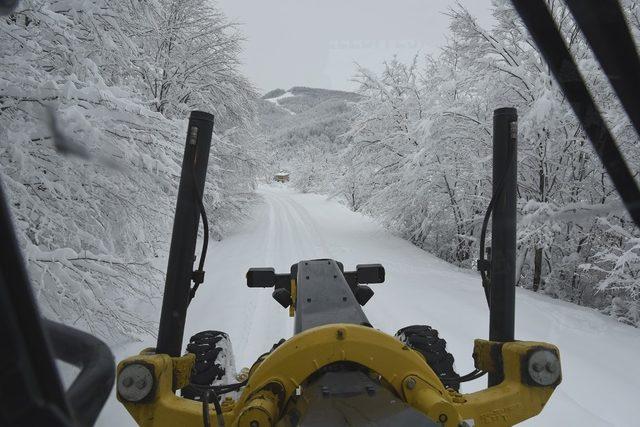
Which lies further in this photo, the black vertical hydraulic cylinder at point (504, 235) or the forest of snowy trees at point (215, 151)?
the forest of snowy trees at point (215, 151)

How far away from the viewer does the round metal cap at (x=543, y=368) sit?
140 cm

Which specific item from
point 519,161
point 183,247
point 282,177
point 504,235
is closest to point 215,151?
point 519,161

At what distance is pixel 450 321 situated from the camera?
5391 mm

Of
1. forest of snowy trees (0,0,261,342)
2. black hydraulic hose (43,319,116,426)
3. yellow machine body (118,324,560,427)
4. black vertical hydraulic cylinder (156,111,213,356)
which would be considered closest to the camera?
black hydraulic hose (43,319,116,426)

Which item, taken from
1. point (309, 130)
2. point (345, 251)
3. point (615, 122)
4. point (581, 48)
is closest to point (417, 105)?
point (345, 251)

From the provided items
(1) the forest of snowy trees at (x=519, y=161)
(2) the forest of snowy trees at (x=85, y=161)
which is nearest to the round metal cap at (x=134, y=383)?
(2) the forest of snowy trees at (x=85, y=161)

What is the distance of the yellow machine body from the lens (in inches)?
45.4

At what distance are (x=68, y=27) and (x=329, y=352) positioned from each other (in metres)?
3.51

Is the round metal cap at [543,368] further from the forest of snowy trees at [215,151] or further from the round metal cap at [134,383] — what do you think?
the round metal cap at [134,383]

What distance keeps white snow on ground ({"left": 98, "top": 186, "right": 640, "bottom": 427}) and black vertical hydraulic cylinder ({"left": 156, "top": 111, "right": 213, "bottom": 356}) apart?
75.2 inches

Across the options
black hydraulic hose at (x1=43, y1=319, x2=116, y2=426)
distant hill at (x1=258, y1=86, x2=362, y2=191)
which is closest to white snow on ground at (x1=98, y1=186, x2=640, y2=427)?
black hydraulic hose at (x1=43, y1=319, x2=116, y2=426)

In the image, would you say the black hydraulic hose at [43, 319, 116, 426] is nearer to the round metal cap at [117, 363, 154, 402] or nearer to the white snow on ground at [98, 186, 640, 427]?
the round metal cap at [117, 363, 154, 402]


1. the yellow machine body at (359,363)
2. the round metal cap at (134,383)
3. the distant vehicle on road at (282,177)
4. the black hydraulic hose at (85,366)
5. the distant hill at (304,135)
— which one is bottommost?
the round metal cap at (134,383)

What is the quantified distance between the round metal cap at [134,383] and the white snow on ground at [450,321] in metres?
1.99
